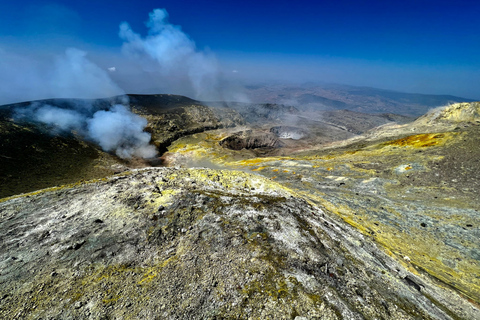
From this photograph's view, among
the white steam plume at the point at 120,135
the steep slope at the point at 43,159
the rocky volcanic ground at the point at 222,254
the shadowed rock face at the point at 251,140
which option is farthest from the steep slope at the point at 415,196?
the white steam plume at the point at 120,135

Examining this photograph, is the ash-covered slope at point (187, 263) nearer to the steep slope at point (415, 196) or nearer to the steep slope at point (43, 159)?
the steep slope at point (415, 196)

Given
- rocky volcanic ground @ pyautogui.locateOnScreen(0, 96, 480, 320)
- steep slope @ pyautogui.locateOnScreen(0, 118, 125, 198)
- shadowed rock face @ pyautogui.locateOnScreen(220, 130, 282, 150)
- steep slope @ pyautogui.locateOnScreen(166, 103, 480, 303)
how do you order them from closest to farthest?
rocky volcanic ground @ pyautogui.locateOnScreen(0, 96, 480, 320) → steep slope @ pyautogui.locateOnScreen(166, 103, 480, 303) → steep slope @ pyautogui.locateOnScreen(0, 118, 125, 198) → shadowed rock face @ pyautogui.locateOnScreen(220, 130, 282, 150)

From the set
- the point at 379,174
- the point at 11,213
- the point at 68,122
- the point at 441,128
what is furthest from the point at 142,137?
the point at 441,128

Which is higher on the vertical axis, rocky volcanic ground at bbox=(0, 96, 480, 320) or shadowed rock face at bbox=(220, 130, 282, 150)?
rocky volcanic ground at bbox=(0, 96, 480, 320)

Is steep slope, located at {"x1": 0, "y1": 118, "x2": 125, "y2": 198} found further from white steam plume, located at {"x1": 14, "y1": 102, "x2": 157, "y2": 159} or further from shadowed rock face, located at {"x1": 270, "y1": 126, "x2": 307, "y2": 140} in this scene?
shadowed rock face, located at {"x1": 270, "y1": 126, "x2": 307, "y2": 140}

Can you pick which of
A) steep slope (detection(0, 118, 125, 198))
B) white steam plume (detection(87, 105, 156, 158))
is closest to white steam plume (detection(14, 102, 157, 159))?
white steam plume (detection(87, 105, 156, 158))

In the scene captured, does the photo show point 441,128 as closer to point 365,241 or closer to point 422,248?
point 422,248
